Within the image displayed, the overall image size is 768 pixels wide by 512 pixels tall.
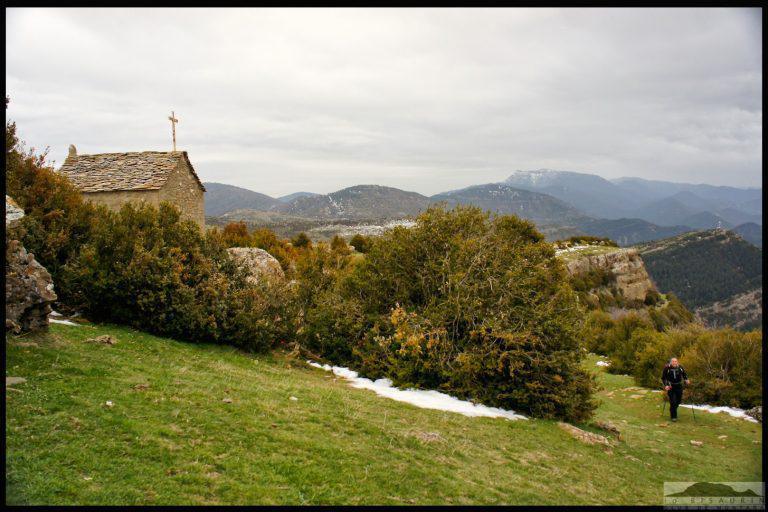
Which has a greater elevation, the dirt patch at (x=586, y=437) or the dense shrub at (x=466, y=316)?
the dense shrub at (x=466, y=316)

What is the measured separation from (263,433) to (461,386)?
7121 mm

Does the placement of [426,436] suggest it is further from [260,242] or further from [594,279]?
[594,279]

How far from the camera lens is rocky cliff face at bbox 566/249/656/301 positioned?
60.6 meters

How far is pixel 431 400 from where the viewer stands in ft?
40.6

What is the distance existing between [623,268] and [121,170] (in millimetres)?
60071

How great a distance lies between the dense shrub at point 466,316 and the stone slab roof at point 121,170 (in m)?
13.1

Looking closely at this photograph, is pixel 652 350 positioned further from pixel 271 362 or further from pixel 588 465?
pixel 271 362

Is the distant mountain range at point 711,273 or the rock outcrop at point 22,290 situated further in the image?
the distant mountain range at point 711,273

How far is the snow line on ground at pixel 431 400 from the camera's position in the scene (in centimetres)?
1196

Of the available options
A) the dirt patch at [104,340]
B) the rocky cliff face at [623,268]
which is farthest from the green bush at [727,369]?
the rocky cliff face at [623,268]

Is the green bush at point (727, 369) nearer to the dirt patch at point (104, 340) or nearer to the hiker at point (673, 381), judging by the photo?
the hiker at point (673, 381)

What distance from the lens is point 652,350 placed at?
23031 mm

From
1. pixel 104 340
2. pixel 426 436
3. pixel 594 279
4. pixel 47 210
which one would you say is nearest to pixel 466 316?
pixel 426 436

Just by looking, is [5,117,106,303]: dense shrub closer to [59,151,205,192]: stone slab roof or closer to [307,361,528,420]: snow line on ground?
[59,151,205,192]: stone slab roof
